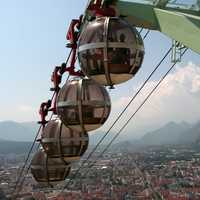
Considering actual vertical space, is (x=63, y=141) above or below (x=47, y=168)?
above

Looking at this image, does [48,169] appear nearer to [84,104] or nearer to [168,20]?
[84,104]

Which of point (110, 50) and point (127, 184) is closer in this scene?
point (110, 50)

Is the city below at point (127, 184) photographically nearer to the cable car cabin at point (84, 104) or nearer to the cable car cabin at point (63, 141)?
the cable car cabin at point (63, 141)

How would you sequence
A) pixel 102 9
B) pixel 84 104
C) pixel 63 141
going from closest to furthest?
pixel 102 9 < pixel 84 104 < pixel 63 141

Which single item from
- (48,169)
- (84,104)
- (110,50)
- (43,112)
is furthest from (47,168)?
(110,50)

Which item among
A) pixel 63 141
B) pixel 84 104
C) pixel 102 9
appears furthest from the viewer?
pixel 63 141

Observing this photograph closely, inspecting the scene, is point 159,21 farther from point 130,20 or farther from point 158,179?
point 158,179

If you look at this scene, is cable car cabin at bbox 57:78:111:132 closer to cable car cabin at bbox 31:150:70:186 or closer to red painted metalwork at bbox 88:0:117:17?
red painted metalwork at bbox 88:0:117:17

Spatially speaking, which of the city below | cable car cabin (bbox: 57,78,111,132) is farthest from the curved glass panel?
the city below

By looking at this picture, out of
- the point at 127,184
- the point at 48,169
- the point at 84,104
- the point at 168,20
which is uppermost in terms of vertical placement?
the point at 168,20
